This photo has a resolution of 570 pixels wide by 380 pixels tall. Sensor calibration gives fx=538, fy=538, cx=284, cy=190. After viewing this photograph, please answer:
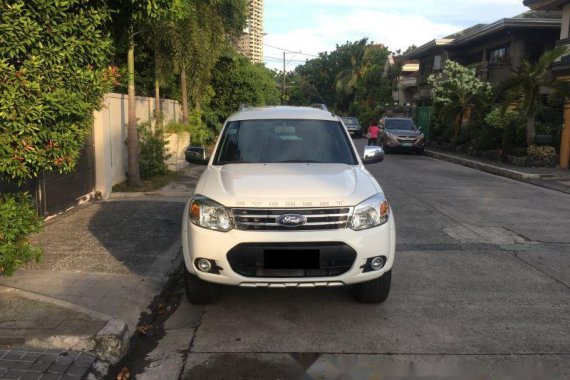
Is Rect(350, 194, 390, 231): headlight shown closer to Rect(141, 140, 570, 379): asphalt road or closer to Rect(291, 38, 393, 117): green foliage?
Rect(141, 140, 570, 379): asphalt road

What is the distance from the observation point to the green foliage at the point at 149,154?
42.8ft

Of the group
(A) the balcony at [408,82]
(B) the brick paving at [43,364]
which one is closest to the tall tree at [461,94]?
(A) the balcony at [408,82]

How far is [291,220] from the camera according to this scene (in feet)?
14.3

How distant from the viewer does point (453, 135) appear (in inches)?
1036

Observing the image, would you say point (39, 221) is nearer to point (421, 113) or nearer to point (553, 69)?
point (553, 69)

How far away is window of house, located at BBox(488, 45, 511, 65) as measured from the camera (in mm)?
28594

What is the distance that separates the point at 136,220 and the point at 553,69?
1691 centimetres

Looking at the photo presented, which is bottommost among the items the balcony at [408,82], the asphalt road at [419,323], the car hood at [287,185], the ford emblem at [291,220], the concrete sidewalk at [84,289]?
the asphalt road at [419,323]

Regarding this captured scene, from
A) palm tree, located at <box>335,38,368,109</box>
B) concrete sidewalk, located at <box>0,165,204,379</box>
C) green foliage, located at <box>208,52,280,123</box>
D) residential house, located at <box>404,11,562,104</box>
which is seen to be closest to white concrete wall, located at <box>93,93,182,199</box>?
concrete sidewalk, located at <box>0,165,204,379</box>

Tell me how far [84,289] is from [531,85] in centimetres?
1634

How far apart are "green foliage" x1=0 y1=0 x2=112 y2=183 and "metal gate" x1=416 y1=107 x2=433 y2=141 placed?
28.5 meters

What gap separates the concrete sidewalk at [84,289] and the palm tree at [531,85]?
1327cm

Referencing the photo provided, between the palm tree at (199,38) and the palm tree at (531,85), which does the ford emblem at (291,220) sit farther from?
the palm tree at (531,85)

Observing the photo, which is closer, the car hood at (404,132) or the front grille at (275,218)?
the front grille at (275,218)
